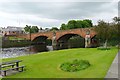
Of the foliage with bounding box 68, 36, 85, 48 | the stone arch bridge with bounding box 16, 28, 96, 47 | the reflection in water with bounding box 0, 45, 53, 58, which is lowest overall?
the reflection in water with bounding box 0, 45, 53, 58

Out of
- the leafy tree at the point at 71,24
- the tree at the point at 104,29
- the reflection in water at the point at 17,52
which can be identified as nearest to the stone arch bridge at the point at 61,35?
the reflection in water at the point at 17,52

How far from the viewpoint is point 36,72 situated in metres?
17.2

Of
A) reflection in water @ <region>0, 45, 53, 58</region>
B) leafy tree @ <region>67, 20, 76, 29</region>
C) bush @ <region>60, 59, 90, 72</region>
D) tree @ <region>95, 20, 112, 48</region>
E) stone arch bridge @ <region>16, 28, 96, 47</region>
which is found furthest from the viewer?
leafy tree @ <region>67, 20, 76, 29</region>

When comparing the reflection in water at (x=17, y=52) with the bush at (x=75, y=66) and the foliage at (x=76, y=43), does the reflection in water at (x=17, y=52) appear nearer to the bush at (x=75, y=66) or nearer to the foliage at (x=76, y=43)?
the foliage at (x=76, y=43)

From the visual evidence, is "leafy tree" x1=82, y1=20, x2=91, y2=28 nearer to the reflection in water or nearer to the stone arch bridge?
the stone arch bridge

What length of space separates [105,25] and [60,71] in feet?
102

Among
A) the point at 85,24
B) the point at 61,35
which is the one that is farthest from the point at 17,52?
the point at 85,24

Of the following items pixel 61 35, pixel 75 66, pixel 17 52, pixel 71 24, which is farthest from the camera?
pixel 71 24

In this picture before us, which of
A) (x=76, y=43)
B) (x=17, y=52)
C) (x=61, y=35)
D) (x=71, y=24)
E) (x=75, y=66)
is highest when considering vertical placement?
(x=71, y=24)

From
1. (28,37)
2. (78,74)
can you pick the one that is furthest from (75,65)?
(28,37)

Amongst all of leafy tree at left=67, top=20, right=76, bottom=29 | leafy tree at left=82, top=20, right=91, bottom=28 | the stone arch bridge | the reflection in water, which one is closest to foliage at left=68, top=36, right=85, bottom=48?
the stone arch bridge

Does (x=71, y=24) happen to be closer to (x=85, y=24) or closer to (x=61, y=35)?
(x=85, y=24)

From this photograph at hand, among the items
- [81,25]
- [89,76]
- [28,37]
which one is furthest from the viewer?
[81,25]

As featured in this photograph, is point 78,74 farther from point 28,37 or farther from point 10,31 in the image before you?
point 10,31
